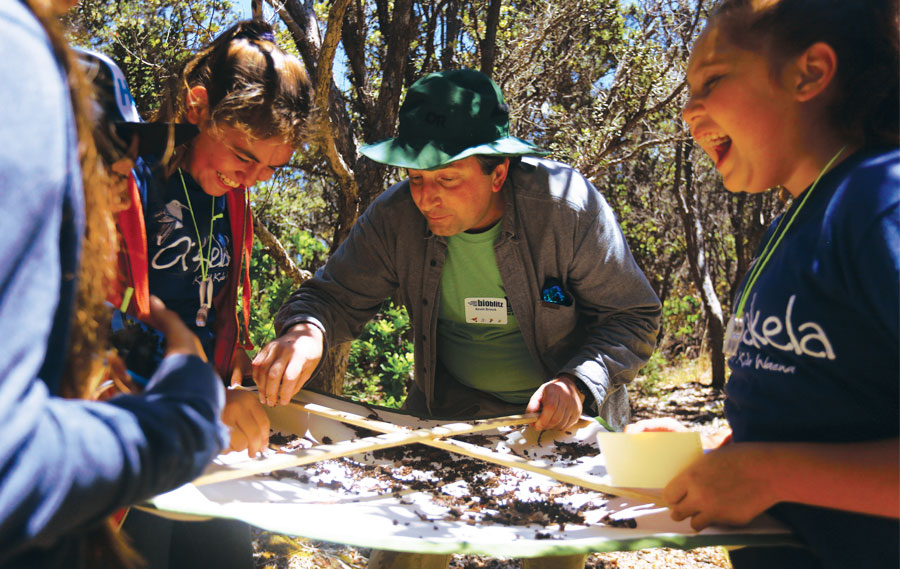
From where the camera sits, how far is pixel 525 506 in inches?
70.0

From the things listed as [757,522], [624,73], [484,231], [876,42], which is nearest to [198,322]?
[484,231]

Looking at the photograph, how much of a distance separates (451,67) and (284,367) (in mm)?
3686

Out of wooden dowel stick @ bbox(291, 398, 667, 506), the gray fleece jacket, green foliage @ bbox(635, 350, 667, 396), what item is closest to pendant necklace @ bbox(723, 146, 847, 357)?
wooden dowel stick @ bbox(291, 398, 667, 506)

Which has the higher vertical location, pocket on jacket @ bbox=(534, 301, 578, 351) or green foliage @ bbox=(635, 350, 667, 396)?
pocket on jacket @ bbox=(534, 301, 578, 351)

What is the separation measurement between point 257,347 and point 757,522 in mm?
5140

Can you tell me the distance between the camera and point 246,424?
1.89 m

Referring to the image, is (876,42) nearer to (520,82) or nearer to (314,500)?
(314,500)

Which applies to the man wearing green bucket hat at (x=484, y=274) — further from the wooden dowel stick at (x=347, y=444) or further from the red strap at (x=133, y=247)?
the red strap at (x=133, y=247)

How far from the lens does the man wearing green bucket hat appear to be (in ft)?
7.88

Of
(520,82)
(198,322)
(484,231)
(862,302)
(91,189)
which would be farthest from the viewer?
(520,82)

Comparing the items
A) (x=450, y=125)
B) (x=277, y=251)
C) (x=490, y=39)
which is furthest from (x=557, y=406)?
(x=490, y=39)

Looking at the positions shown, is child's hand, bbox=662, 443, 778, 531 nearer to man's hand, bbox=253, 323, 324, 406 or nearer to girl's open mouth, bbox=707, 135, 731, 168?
girl's open mouth, bbox=707, 135, 731, 168

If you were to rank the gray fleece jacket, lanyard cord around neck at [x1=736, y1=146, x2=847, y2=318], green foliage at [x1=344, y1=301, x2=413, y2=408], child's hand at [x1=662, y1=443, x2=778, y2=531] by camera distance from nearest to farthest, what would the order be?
child's hand at [x1=662, y1=443, x2=778, y2=531]
lanyard cord around neck at [x1=736, y1=146, x2=847, y2=318]
the gray fleece jacket
green foliage at [x1=344, y1=301, x2=413, y2=408]

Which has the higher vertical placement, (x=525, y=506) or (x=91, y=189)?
(x=91, y=189)
